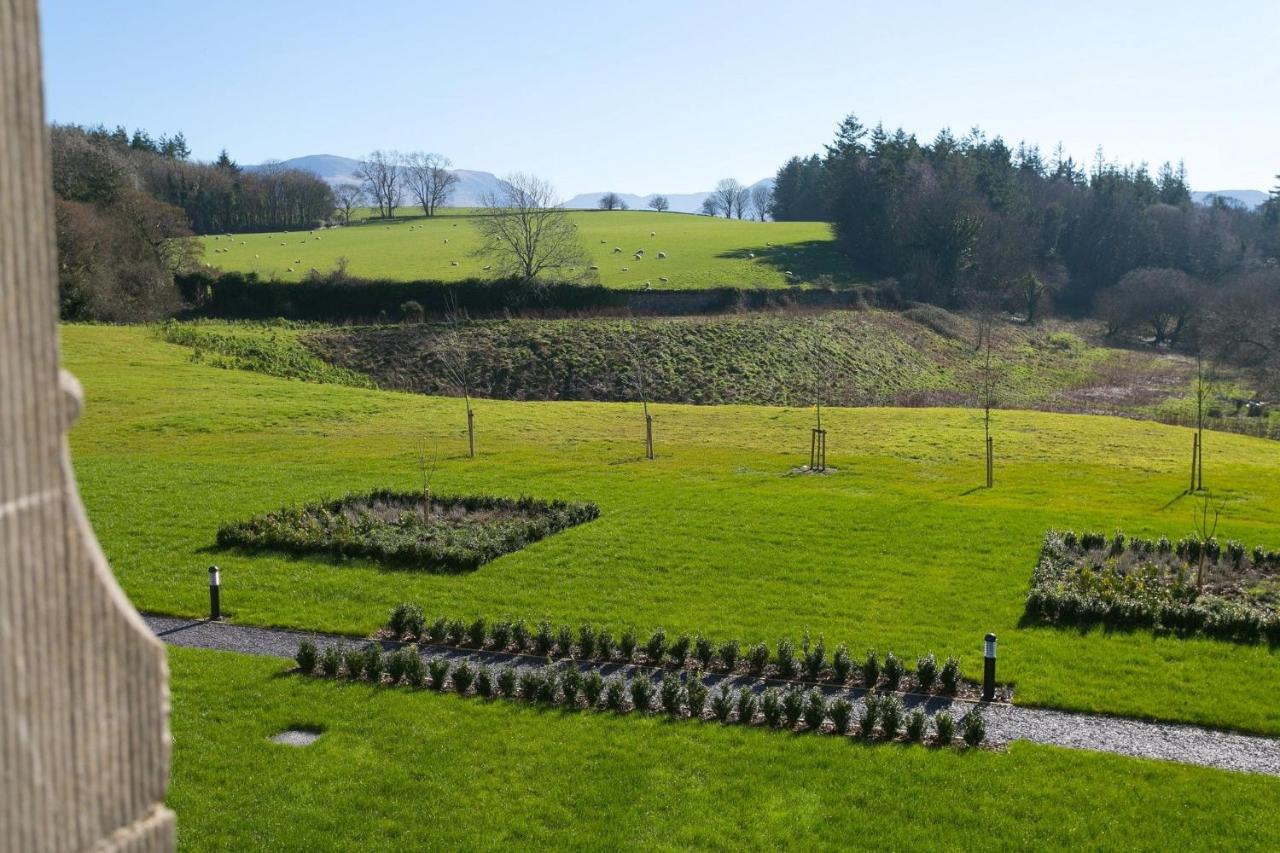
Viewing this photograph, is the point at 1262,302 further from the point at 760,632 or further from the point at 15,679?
the point at 15,679

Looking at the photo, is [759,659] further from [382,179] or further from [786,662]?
[382,179]

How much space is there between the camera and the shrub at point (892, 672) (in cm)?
1591

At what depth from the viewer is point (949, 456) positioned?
123 feet

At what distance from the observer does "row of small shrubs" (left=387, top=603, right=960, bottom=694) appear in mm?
15977

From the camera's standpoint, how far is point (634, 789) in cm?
1238

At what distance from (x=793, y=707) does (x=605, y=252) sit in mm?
86293

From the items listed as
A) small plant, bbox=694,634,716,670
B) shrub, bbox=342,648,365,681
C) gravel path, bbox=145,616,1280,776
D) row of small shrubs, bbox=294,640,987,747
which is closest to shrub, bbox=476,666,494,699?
row of small shrubs, bbox=294,640,987,747

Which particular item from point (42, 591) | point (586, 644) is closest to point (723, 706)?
point (586, 644)

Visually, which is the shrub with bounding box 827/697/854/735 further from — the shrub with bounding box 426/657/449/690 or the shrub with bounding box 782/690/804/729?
the shrub with bounding box 426/657/449/690

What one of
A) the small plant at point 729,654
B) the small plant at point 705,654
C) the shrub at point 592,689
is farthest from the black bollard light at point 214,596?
the small plant at point 729,654

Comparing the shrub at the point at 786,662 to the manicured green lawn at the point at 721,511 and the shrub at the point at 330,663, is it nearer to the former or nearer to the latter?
the manicured green lawn at the point at 721,511

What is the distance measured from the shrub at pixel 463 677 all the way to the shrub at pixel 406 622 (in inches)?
101

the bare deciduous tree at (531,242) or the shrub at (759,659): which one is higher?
the bare deciduous tree at (531,242)

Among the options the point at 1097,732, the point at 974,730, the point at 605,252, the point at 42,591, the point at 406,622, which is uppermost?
the point at 605,252
